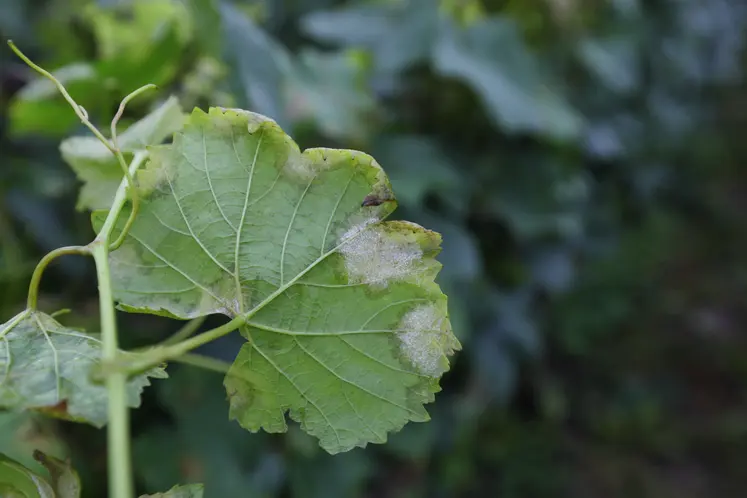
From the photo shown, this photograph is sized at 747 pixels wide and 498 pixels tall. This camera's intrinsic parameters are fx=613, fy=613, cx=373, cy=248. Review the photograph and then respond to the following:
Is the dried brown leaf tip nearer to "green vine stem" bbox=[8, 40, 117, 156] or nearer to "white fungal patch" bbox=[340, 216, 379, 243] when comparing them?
"white fungal patch" bbox=[340, 216, 379, 243]

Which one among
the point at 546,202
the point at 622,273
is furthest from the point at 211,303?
the point at 622,273

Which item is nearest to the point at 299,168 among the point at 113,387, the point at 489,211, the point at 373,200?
the point at 373,200

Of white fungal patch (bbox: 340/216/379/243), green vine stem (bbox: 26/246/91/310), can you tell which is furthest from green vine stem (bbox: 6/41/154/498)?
white fungal patch (bbox: 340/216/379/243)

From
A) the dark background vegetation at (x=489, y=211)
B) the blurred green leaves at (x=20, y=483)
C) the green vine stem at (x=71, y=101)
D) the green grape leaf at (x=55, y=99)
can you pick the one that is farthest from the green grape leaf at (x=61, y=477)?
the green grape leaf at (x=55, y=99)

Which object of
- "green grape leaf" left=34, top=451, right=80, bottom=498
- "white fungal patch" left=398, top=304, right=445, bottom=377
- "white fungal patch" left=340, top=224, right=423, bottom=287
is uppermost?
"white fungal patch" left=340, top=224, right=423, bottom=287

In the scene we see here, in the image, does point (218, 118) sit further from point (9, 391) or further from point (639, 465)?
point (639, 465)

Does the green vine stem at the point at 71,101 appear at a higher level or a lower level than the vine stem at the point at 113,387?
higher

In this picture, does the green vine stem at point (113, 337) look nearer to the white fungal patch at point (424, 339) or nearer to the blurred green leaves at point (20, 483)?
the blurred green leaves at point (20, 483)
